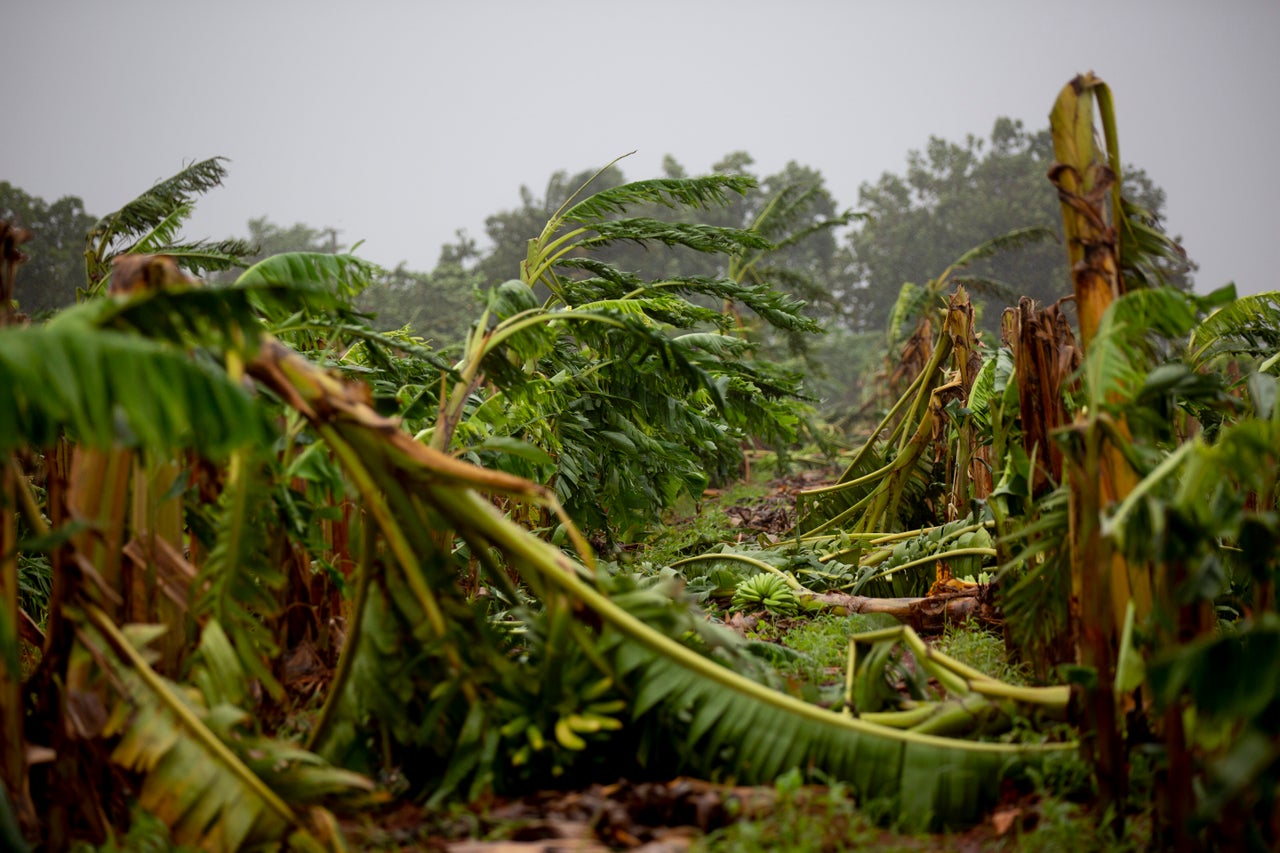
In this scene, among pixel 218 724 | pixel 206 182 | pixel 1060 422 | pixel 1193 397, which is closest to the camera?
pixel 218 724

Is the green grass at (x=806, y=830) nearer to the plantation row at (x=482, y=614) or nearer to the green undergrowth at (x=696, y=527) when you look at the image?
the plantation row at (x=482, y=614)

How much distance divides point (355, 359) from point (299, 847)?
3313 mm

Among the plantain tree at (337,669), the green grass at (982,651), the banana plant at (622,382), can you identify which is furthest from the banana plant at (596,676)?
the banana plant at (622,382)

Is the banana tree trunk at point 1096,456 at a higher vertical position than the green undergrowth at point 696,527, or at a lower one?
higher

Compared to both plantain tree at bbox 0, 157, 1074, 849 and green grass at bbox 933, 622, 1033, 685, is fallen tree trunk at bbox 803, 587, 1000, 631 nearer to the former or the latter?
green grass at bbox 933, 622, 1033, 685

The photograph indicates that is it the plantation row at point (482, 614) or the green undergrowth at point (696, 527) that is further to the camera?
the green undergrowth at point (696, 527)

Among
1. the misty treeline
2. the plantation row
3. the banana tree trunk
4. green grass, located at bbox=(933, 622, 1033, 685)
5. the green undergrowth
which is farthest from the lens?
the misty treeline

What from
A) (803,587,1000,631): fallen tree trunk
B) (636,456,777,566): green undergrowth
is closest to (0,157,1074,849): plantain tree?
(803,587,1000,631): fallen tree trunk

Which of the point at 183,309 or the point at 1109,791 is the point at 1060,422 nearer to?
the point at 1109,791

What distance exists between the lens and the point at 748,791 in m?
2.32

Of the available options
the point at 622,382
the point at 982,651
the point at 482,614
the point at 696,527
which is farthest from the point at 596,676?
the point at 696,527

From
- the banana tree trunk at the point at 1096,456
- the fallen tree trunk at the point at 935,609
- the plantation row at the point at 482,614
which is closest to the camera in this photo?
the plantation row at the point at 482,614

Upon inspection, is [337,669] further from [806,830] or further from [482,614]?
[806,830]

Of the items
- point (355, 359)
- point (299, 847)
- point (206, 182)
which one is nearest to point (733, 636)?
point (299, 847)
